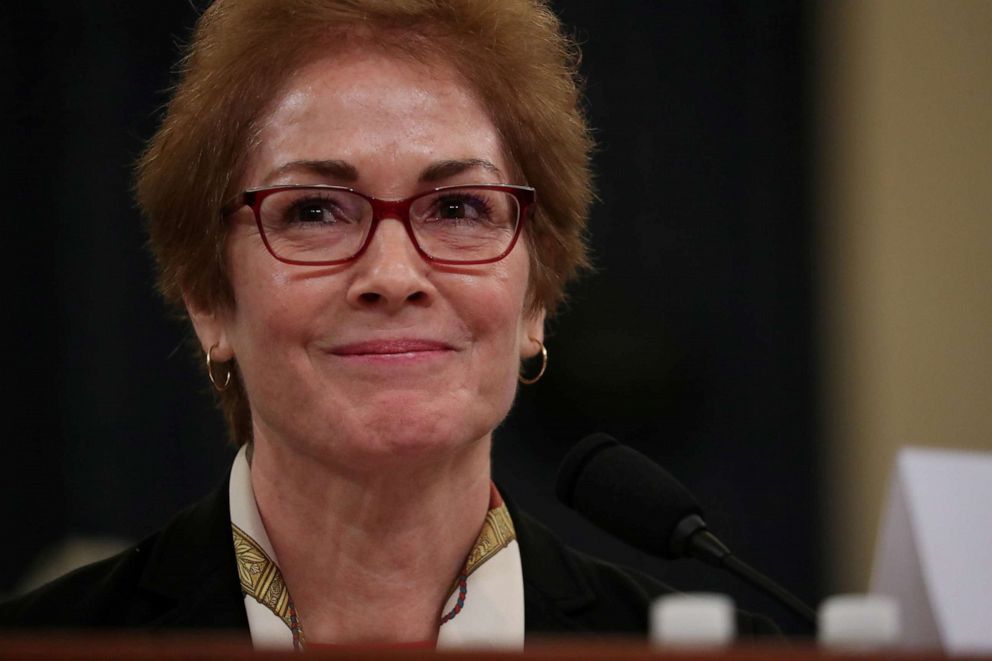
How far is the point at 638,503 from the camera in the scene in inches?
73.5

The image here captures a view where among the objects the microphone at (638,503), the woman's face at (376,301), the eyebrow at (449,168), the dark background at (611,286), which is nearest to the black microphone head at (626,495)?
the microphone at (638,503)

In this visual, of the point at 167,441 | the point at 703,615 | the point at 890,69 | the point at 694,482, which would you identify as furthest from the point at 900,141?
the point at 703,615

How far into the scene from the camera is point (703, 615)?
113cm

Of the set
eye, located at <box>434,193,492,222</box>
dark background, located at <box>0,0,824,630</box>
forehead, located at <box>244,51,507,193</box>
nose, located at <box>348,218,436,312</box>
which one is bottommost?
dark background, located at <box>0,0,824,630</box>

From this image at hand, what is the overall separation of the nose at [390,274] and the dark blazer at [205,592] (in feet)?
1.46

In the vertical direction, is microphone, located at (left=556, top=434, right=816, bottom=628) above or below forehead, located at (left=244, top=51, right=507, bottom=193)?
below

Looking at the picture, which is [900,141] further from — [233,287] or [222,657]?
[222,657]

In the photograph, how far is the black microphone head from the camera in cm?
185

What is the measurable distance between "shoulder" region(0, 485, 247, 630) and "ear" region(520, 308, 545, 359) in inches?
18.7

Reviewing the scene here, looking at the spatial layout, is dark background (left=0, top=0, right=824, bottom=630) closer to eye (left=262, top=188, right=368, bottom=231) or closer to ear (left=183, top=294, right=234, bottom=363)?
ear (left=183, top=294, right=234, bottom=363)

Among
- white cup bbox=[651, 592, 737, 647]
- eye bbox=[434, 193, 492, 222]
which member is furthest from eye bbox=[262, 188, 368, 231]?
white cup bbox=[651, 592, 737, 647]

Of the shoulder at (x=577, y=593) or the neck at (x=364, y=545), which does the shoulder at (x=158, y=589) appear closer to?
the neck at (x=364, y=545)

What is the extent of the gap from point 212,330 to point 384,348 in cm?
33

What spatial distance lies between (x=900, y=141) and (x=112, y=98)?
6.91 ft
